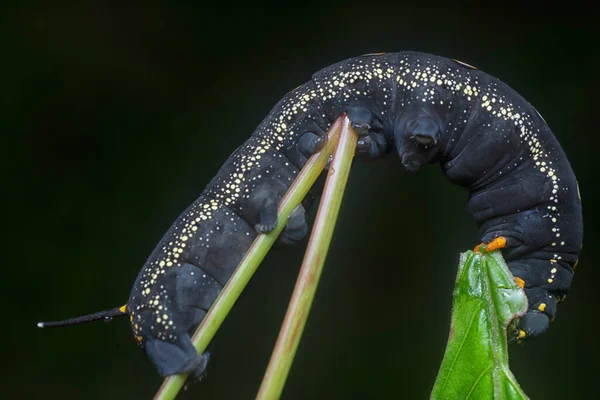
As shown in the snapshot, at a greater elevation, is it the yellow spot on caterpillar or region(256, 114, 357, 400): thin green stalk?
the yellow spot on caterpillar

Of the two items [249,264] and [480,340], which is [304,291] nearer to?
[249,264]

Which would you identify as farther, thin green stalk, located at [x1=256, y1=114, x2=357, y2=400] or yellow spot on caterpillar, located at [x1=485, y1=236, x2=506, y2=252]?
yellow spot on caterpillar, located at [x1=485, y1=236, x2=506, y2=252]

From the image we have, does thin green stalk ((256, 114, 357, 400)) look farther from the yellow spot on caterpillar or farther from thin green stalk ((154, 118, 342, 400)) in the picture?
the yellow spot on caterpillar

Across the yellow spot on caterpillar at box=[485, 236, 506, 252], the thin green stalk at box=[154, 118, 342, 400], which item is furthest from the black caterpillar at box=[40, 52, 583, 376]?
the thin green stalk at box=[154, 118, 342, 400]

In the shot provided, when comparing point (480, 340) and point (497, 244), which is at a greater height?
point (497, 244)

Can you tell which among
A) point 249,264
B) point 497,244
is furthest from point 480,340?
point 249,264

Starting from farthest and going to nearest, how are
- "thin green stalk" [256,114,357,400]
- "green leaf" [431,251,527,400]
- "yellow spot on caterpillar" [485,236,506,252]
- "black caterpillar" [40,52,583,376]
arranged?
"black caterpillar" [40,52,583,376]
"yellow spot on caterpillar" [485,236,506,252]
"green leaf" [431,251,527,400]
"thin green stalk" [256,114,357,400]

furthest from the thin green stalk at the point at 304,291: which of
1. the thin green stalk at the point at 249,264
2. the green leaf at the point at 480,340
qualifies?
the green leaf at the point at 480,340
